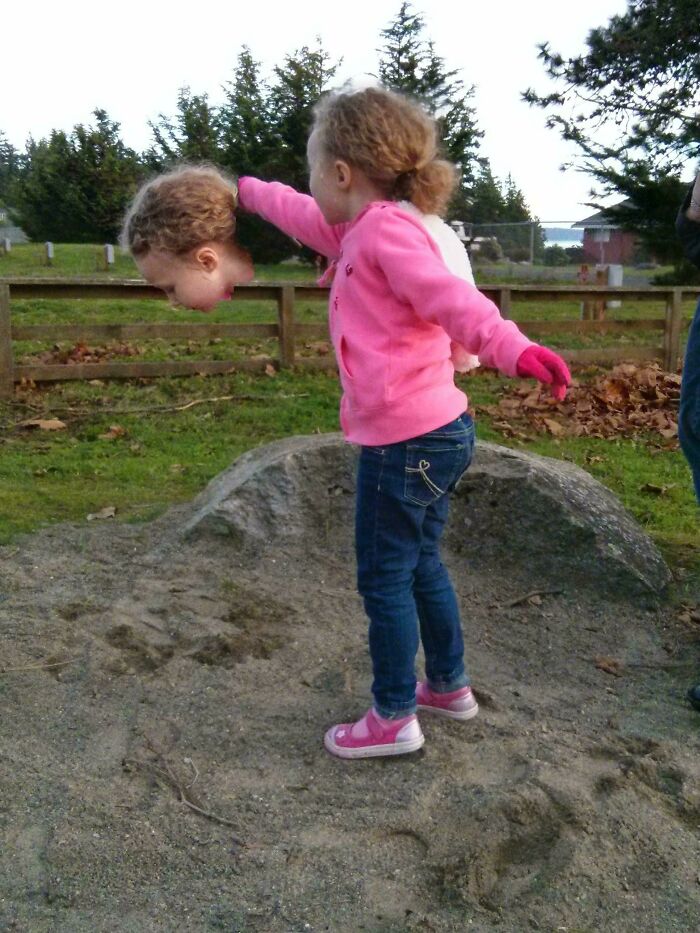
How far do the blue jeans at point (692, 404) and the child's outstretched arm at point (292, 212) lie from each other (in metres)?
1.11

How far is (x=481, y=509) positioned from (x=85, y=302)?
415 inches

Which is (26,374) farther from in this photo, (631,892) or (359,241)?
(631,892)

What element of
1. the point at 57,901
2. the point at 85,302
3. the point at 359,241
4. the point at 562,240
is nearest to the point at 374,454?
the point at 359,241

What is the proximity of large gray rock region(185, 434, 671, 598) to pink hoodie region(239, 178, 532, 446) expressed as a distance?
1566 mm

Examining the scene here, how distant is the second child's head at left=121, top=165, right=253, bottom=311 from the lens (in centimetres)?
280

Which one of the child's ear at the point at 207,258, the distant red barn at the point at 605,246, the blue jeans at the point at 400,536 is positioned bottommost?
the blue jeans at the point at 400,536

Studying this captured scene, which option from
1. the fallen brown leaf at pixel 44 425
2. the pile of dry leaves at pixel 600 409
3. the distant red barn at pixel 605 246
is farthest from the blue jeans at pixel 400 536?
the distant red barn at pixel 605 246

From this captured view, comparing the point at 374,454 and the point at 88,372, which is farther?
the point at 88,372

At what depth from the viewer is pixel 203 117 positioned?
1265 inches

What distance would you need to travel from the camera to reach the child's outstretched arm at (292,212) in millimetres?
2789

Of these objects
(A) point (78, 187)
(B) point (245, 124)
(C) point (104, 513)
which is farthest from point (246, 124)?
(C) point (104, 513)

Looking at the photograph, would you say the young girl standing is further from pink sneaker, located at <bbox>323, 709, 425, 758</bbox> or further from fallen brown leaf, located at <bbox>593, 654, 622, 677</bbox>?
fallen brown leaf, located at <bbox>593, 654, 622, 677</bbox>

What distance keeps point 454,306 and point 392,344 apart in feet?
0.81

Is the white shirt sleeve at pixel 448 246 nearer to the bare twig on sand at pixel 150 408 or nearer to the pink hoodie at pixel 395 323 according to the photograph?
the pink hoodie at pixel 395 323
